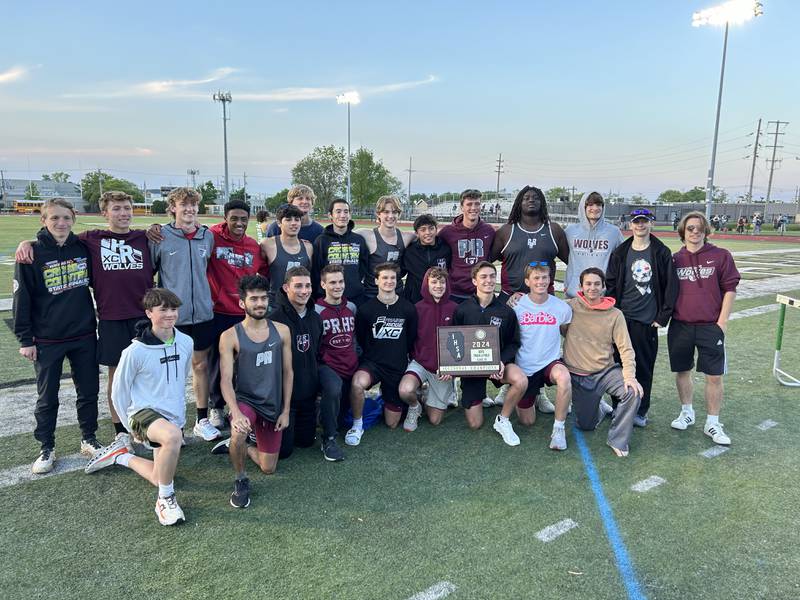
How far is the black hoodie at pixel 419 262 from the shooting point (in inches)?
215

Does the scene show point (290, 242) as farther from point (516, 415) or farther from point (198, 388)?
point (516, 415)

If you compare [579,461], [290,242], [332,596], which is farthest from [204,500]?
[579,461]

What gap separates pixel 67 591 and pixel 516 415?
12.4 feet

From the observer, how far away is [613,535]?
10.3ft

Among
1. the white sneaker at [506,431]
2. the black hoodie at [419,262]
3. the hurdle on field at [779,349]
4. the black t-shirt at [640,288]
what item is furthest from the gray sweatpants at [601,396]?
the hurdle on field at [779,349]

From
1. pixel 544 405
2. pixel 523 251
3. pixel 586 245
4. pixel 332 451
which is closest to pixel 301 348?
pixel 332 451

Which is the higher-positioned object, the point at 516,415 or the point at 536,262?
the point at 536,262

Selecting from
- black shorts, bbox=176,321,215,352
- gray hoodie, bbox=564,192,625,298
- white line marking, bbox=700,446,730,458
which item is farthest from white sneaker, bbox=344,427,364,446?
white line marking, bbox=700,446,730,458

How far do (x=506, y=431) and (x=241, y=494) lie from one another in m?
2.24

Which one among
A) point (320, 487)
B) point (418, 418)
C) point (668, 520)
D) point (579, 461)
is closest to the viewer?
point (668, 520)

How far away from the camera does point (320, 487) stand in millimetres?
3689

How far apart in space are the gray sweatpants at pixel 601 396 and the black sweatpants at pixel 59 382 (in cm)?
402

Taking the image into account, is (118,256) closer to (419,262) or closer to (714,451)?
(419,262)

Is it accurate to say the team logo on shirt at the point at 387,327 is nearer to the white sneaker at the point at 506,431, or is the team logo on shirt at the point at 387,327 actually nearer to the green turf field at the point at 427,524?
the green turf field at the point at 427,524
